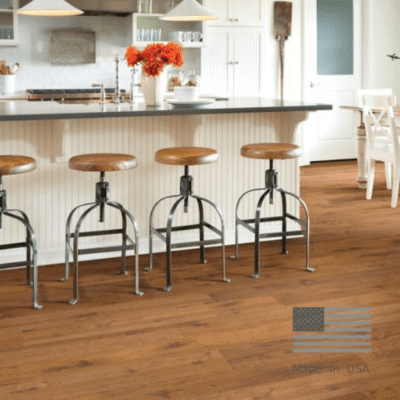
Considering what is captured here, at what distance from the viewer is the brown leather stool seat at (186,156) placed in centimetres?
376

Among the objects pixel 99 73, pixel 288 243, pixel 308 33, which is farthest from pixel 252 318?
pixel 308 33

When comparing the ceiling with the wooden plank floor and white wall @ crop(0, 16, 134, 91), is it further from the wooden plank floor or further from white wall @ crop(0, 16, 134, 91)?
the wooden plank floor

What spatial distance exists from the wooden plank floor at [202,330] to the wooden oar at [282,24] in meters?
3.46

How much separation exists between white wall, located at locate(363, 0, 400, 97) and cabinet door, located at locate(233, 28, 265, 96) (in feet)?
5.19

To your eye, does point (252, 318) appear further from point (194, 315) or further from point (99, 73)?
point (99, 73)

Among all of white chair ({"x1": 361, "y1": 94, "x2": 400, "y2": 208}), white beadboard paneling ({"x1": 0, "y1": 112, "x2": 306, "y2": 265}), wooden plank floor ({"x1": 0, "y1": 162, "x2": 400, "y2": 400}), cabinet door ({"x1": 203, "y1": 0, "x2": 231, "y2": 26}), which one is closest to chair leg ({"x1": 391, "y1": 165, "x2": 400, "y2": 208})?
white chair ({"x1": 361, "y1": 94, "x2": 400, "y2": 208})

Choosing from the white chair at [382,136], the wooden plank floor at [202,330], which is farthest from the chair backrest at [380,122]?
the wooden plank floor at [202,330]

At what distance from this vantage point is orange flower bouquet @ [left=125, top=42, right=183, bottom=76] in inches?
166

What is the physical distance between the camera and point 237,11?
7387 mm

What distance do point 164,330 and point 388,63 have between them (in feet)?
21.0

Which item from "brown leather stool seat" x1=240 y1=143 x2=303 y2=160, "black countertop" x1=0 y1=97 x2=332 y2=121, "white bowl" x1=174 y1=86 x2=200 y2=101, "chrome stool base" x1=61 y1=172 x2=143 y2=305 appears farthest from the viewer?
"white bowl" x1=174 y1=86 x2=200 y2=101

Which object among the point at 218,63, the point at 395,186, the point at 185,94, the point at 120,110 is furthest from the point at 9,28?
the point at 395,186

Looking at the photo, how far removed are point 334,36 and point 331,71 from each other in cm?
41

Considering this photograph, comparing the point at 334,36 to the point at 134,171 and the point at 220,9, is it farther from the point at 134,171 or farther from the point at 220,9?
the point at 134,171
